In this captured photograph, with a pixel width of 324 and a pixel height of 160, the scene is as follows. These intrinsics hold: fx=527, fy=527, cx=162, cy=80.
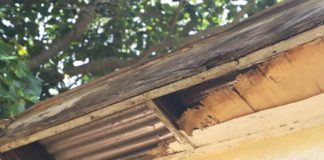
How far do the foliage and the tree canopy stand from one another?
3.53 feet

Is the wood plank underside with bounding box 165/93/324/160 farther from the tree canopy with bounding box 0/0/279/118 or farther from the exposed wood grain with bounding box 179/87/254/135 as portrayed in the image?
the tree canopy with bounding box 0/0/279/118

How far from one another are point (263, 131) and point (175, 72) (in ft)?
1.79

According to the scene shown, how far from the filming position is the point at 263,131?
8.23 ft

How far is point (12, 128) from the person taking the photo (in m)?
3.09

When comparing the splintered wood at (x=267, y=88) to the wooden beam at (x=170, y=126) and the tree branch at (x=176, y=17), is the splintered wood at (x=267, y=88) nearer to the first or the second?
the wooden beam at (x=170, y=126)

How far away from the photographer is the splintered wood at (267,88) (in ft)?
7.33

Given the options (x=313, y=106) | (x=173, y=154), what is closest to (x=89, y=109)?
(x=173, y=154)

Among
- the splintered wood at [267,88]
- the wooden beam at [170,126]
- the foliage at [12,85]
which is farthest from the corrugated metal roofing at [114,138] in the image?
the foliage at [12,85]

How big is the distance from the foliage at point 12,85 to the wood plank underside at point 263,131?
A: 5.61 ft

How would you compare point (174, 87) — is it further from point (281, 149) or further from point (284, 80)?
point (281, 149)

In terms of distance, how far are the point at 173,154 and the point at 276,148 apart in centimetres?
60

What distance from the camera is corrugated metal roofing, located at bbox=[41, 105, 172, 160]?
2822 mm

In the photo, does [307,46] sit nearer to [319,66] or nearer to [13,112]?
[319,66]

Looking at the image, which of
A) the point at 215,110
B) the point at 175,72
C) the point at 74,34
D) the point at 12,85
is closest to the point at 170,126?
the point at 215,110
